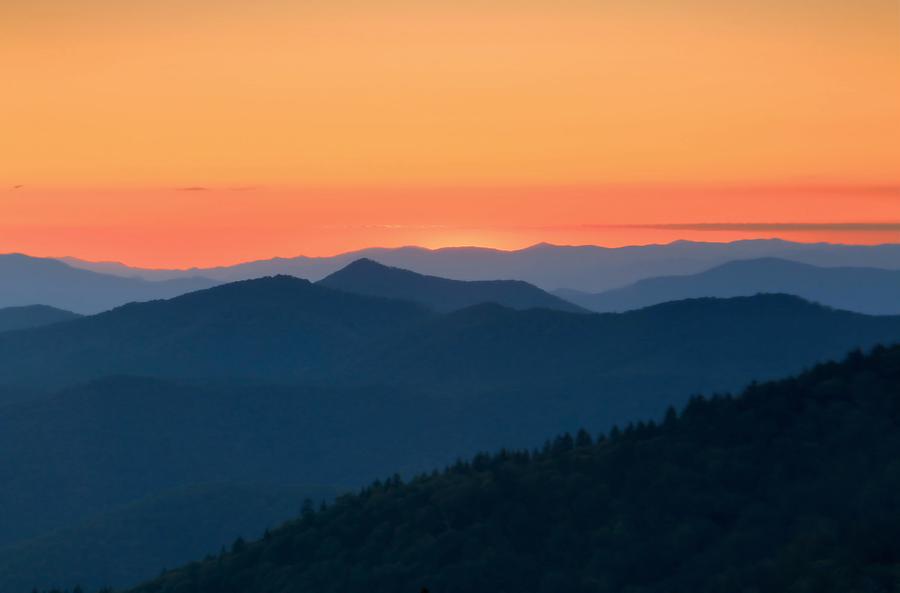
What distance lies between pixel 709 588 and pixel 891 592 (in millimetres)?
48751

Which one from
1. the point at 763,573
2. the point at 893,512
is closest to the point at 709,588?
the point at 763,573

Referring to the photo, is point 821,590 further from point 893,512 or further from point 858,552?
point 893,512

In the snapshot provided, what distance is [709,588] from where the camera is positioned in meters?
195

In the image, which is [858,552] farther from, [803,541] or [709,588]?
[709,588]

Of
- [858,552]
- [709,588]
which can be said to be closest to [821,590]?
[858,552]

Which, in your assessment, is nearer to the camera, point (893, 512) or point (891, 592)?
point (891, 592)

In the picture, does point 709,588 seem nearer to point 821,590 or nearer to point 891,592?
point 821,590

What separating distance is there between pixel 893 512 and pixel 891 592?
48766 millimetres

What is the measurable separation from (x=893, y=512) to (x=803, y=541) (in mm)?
16025

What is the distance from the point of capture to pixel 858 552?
17050 centimetres

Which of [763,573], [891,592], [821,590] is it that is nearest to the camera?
[891,592]

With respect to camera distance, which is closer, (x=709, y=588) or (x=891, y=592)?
(x=891, y=592)

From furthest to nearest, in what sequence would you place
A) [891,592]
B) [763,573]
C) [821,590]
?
1. [763,573]
2. [821,590]
3. [891,592]

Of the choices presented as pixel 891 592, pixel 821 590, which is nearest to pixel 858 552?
pixel 821 590
